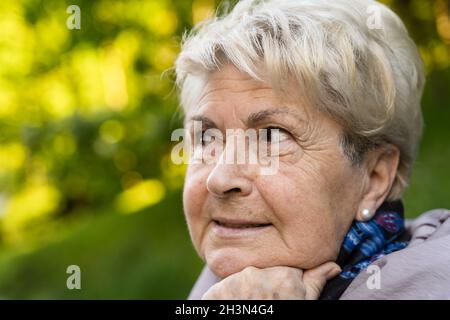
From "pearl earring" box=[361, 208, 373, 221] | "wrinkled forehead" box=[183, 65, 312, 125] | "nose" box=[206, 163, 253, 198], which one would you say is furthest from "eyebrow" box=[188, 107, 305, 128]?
"pearl earring" box=[361, 208, 373, 221]

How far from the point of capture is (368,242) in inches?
83.8

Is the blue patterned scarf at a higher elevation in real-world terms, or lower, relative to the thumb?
higher

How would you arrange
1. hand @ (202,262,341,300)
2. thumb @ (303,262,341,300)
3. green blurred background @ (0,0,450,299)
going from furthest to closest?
green blurred background @ (0,0,450,299) → thumb @ (303,262,341,300) → hand @ (202,262,341,300)

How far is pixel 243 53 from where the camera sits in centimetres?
205

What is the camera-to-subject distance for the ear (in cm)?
219

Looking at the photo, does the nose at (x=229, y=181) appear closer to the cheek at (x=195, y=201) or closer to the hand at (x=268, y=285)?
the cheek at (x=195, y=201)

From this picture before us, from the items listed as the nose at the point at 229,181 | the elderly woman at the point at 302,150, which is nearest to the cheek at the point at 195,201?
the elderly woman at the point at 302,150

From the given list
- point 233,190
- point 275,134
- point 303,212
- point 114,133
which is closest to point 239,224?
point 233,190

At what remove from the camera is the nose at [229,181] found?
6.57 feet

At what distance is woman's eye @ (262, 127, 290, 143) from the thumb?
452 mm

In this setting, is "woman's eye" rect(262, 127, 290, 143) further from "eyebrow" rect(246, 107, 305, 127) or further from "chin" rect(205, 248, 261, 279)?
"chin" rect(205, 248, 261, 279)

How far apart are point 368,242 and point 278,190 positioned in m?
0.41

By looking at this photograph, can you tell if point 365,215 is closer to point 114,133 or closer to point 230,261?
point 230,261
